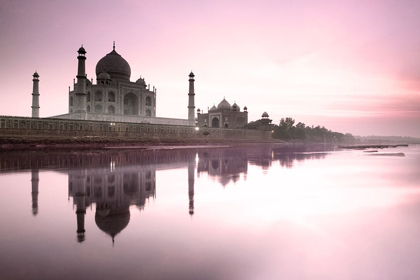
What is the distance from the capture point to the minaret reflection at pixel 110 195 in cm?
564

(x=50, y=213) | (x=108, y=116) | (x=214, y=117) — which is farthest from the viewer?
(x=214, y=117)

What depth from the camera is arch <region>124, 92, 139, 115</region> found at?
60219mm

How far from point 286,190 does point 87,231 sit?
668cm

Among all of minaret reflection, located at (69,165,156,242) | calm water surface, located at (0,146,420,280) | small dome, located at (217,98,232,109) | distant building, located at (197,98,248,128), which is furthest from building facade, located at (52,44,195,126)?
calm water surface, located at (0,146,420,280)

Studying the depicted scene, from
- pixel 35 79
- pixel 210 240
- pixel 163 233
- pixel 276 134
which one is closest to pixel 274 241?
pixel 210 240

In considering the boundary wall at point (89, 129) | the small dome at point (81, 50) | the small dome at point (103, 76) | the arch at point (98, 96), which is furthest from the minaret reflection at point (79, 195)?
the small dome at point (103, 76)

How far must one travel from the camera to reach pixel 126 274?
3535 millimetres

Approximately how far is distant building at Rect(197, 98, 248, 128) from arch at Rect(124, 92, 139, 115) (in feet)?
91.2

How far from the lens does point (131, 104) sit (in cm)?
6131

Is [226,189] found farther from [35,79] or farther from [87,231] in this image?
[35,79]

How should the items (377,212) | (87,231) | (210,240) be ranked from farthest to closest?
(377,212), (87,231), (210,240)

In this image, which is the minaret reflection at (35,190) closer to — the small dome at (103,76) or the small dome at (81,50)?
the small dome at (81,50)

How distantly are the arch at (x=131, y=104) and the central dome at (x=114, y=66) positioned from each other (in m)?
3.77

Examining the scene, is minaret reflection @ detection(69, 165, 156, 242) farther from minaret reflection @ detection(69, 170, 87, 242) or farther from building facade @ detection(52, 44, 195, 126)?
building facade @ detection(52, 44, 195, 126)
